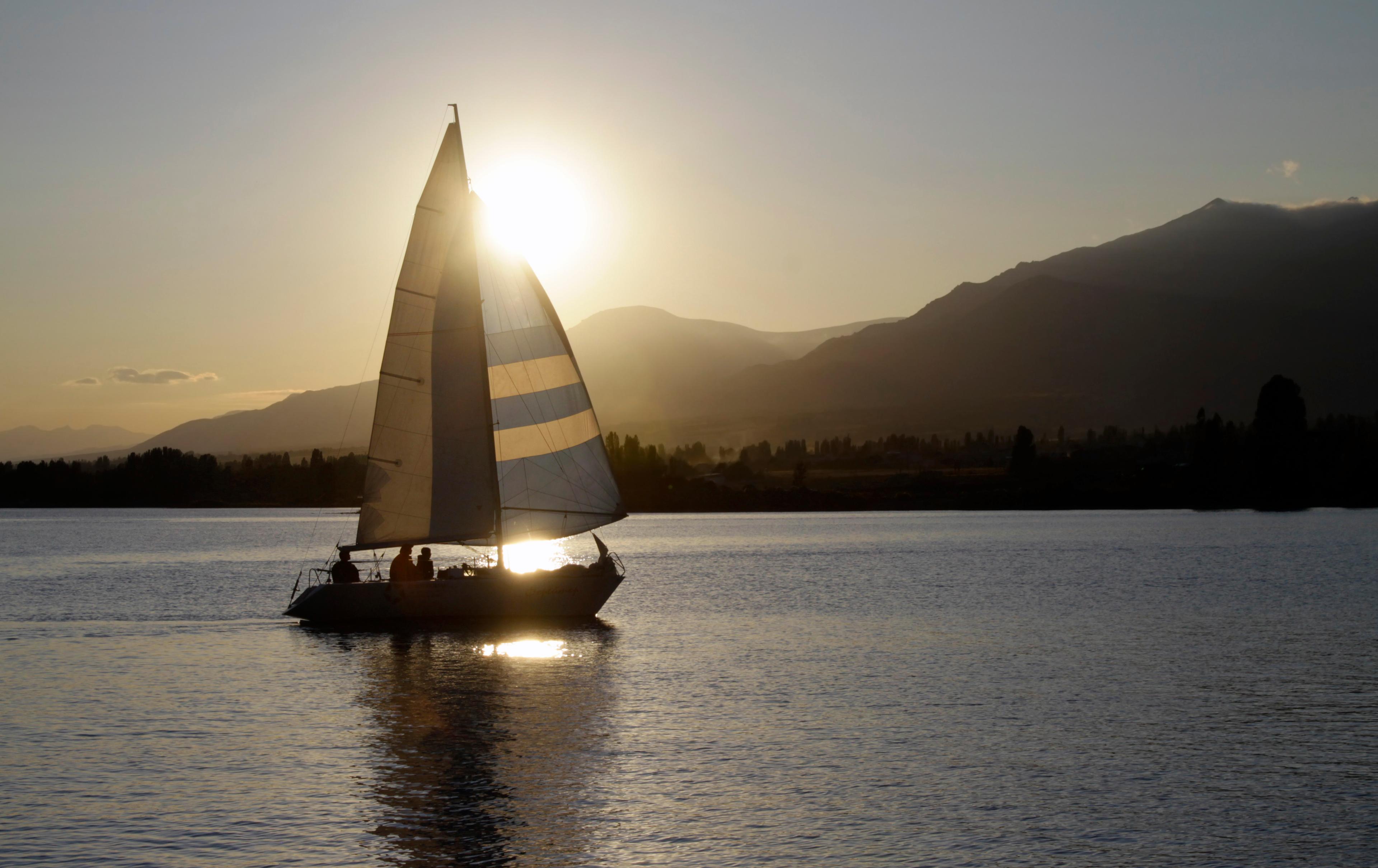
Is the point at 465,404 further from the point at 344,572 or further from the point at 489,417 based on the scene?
the point at 344,572

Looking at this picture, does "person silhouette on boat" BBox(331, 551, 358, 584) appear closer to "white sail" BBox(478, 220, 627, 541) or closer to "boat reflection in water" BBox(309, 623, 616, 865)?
"boat reflection in water" BBox(309, 623, 616, 865)

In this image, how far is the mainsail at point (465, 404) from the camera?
46406 millimetres

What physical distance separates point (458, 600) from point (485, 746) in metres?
19.3

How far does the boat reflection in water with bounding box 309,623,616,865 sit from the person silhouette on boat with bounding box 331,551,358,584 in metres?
3.02

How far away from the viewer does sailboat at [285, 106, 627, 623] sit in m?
46.1

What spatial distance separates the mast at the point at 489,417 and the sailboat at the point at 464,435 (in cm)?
6

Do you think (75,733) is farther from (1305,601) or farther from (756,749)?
(1305,601)

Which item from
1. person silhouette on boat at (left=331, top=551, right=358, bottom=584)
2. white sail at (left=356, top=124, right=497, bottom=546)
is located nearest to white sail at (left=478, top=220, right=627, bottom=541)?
white sail at (left=356, top=124, right=497, bottom=546)

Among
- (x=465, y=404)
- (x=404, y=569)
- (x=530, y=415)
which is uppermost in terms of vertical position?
(x=465, y=404)

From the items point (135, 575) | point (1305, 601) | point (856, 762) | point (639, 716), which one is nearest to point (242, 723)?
point (639, 716)

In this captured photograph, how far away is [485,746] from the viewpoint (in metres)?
26.6

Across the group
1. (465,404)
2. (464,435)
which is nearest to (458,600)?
(464,435)

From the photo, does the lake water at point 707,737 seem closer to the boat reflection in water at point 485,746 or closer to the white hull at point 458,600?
the boat reflection in water at point 485,746

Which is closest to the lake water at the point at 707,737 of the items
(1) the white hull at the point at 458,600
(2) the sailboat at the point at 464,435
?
(1) the white hull at the point at 458,600
